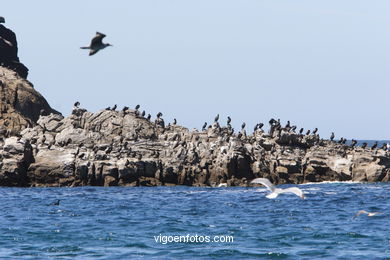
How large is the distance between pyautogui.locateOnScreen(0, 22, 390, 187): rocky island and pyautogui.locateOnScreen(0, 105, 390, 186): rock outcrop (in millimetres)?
95

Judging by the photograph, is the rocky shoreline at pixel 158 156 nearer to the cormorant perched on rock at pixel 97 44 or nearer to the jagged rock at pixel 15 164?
the jagged rock at pixel 15 164

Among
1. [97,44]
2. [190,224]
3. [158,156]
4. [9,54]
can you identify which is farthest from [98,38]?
[9,54]

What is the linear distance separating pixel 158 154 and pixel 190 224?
32.5 m

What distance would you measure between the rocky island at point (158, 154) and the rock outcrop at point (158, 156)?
95mm

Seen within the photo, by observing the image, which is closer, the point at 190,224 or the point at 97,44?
the point at 97,44

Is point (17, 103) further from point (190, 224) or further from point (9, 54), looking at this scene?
point (190, 224)

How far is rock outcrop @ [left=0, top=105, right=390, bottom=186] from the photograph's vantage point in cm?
7512

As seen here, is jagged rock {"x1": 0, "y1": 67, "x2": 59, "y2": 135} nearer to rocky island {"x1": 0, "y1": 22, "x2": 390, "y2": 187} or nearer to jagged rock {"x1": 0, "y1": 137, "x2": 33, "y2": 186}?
rocky island {"x1": 0, "y1": 22, "x2": 390, "y2": 187}

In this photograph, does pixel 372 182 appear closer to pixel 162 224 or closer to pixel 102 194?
pixel 102 194

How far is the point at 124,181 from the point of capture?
75562 millimetres

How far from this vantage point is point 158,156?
7950cm

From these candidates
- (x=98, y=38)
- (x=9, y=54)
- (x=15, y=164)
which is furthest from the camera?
(x=9, y=54)

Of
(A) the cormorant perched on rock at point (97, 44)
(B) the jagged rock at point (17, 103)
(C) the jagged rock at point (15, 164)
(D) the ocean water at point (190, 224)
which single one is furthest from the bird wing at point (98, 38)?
(B) the jagged rock at point (17, 103)

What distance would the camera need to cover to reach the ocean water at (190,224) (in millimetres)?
38562
